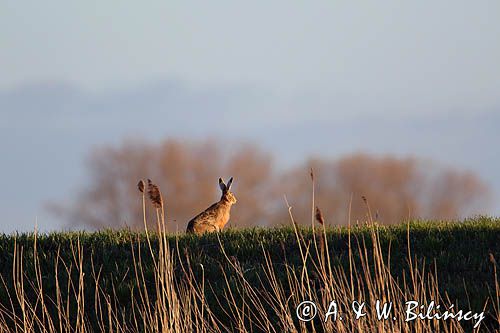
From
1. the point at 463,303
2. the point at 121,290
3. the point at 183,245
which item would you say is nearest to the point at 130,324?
the point at 121,290

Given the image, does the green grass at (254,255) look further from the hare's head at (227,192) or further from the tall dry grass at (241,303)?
the hare's head at (227,192)

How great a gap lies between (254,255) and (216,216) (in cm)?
364

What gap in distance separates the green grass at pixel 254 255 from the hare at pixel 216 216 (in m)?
2.02

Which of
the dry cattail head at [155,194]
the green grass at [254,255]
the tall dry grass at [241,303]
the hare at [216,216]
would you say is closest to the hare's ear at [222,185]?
the hare at [216,216]

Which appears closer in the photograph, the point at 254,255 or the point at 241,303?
the point at 241,303

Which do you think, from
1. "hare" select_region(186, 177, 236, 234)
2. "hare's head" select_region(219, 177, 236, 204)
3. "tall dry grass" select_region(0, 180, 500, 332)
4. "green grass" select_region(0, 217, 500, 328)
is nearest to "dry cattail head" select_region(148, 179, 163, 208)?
"tall dry grass" select_region(0, 180, 500, 332)

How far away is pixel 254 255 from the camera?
11.6 meters

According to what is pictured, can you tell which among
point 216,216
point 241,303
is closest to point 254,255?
point 241,303

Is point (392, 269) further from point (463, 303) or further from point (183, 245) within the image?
point (183, 245)

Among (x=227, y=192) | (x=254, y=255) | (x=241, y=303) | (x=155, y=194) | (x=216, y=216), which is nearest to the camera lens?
(x=155, y=194)

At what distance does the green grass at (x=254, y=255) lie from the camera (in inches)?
408

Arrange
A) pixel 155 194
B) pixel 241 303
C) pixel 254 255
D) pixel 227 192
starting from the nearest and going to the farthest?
1. pixel 155 194
2. pixel 241 303
3. pixel 254 255
4. pixel 227 192

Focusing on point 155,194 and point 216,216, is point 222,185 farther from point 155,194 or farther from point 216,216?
point 155,194

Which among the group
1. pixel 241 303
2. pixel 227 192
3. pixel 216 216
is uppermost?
pixel 227 192
